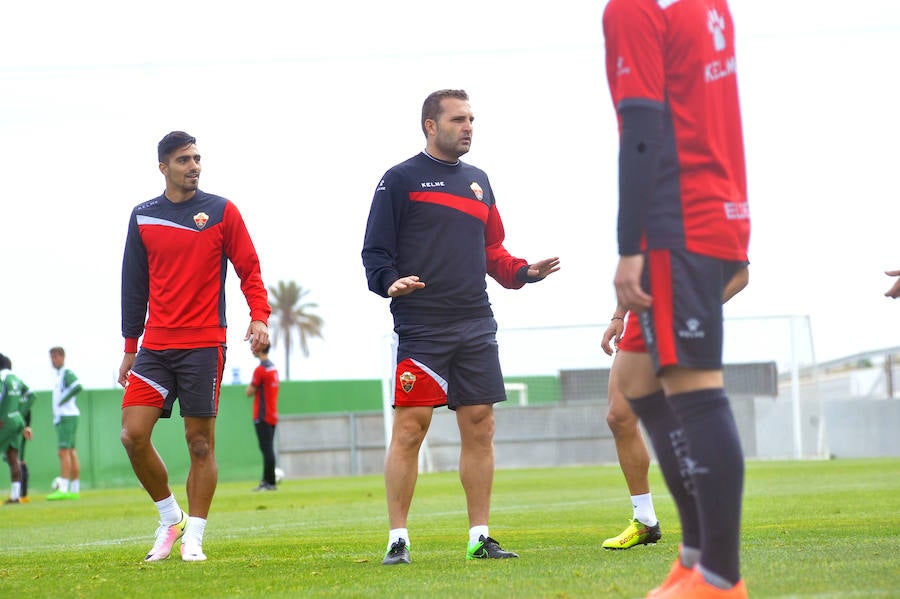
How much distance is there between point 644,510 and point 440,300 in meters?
1.61

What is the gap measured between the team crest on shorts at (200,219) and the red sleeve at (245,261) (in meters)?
0.11

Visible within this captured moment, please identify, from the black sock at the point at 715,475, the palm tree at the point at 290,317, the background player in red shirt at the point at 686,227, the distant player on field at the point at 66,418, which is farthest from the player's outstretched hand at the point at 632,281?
the palm tree at the point at 290,317

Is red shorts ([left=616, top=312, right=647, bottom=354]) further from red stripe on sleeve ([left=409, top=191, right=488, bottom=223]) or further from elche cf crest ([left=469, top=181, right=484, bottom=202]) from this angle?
elche cf crest ([left=469, top=181, right=484, bottom=202])

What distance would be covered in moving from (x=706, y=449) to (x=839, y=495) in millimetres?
8782

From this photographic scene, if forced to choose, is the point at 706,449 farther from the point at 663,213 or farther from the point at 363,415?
the point at 363,415

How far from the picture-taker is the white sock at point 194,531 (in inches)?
266

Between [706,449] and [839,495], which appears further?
[839,495]

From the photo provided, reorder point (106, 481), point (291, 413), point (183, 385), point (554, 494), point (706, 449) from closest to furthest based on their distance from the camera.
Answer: point (706, 449)
point (183, 385)
point (554, 494)
point (106, 481)
point (291, 413)

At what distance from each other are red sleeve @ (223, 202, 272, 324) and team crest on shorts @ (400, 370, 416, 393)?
116 centimetres

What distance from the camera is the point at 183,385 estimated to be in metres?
6.88

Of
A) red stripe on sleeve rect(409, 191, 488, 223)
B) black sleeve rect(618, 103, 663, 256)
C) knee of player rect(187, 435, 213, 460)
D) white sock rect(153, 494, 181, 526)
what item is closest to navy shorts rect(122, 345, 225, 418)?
knee of player rect(187, 435, 213, 460)

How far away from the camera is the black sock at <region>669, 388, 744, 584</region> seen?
143 inches

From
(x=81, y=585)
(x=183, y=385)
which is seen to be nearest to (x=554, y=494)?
(x=183, y=385)

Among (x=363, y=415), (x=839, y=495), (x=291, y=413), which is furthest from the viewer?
(x=291, y=413)
